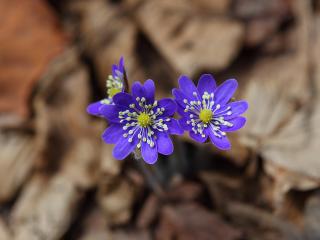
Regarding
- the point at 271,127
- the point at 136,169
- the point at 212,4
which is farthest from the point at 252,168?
the point at 212,4

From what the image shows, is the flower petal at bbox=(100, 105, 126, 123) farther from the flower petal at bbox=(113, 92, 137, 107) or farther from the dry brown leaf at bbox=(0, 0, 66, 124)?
the dry brown leaf at bbox=(0, 0, 66, 124)

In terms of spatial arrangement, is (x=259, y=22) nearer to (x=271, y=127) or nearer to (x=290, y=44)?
(x=290, y=44)

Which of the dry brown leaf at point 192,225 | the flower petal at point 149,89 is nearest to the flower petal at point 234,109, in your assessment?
the flower petal at point 149,89

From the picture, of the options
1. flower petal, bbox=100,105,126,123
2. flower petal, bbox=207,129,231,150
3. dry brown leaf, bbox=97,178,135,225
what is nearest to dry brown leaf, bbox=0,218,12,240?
dry brown leaf, bbox=97,178,135,225

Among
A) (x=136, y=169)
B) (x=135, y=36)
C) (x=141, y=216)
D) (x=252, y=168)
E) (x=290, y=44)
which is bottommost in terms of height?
(x=141, y=216)

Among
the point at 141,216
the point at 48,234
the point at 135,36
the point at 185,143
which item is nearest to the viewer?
the point at 48,234

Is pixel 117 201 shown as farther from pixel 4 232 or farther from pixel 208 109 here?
pixel 208 109
